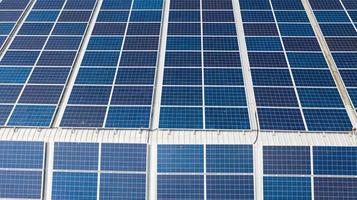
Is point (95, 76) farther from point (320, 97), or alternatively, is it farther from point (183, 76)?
point (320, 97)

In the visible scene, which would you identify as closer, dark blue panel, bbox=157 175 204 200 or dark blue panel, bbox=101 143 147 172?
dark blue panel, bbox=157 175 204 200

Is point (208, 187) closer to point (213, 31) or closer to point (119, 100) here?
point (119, 100)

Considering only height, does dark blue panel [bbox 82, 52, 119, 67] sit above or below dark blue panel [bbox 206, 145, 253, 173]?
above

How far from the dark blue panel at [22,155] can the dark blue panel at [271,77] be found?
646 inches

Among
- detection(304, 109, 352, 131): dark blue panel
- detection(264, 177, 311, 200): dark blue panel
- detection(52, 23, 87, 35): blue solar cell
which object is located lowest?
detection(264, 177, 311, 200): dark blue panel

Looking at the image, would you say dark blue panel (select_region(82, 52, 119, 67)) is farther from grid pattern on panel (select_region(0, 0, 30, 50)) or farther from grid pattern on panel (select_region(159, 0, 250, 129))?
grid pattern on panel (select_region(0, 0, 30, 50))

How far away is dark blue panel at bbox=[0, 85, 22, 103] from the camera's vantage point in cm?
2952

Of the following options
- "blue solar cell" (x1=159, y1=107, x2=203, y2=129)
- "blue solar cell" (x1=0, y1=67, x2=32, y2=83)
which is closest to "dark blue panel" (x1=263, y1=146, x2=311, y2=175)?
"blue solar cell" (x1=159, y1=107, x2=203, y2=129)

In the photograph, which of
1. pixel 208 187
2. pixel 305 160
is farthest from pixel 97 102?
pixel 305 160

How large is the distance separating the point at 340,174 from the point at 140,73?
16191mm

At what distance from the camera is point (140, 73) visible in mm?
31234

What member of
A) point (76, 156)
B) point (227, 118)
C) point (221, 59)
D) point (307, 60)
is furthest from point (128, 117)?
point (307, 60)

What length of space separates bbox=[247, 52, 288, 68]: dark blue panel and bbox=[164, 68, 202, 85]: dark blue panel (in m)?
4.60

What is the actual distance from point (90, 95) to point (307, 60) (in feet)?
57.5
